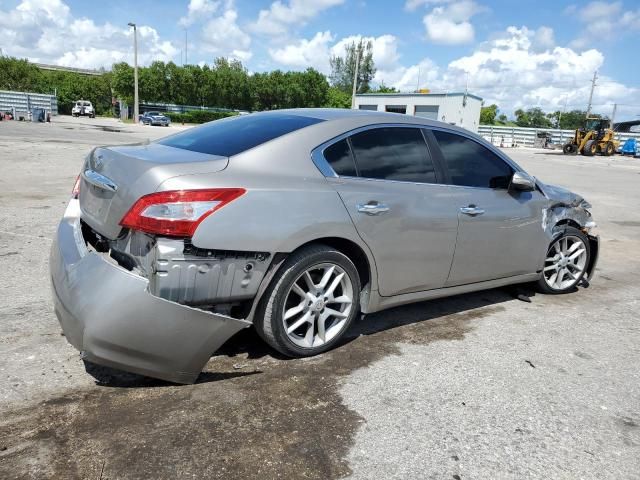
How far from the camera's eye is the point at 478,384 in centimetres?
313

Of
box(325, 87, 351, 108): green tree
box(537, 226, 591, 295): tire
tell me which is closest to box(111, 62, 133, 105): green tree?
box(325, 87, 351, 108): green tree

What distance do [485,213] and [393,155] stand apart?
0.94 meters

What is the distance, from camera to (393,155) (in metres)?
3.60

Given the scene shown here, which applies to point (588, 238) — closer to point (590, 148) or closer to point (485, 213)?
point (485, 213)

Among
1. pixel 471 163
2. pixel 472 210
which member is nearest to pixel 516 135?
pixel 471 163

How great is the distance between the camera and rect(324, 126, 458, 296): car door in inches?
130

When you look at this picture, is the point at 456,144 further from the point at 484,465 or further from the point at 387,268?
the point at 484,465

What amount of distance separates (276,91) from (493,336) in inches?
2753

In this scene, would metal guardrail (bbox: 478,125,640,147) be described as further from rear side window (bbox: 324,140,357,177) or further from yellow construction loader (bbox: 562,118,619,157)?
rear side window (bbox: 324,140,357,177)

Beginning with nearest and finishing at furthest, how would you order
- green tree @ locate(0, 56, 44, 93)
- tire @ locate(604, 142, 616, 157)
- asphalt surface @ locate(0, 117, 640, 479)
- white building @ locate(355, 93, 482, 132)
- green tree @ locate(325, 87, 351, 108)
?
asphalt surface @ locate(0, 117, 640, 479)
tire @ locate(604, 142, 616, 157)
white building @ locate(355, 93, 482, 132)
green tree @ locate(0, 56, 44, 93)
green tree @ locate(325, 87, 351, 108)

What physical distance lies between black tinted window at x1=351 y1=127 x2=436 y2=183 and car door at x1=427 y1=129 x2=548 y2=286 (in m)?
0.17

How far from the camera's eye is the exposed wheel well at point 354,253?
3.23 metres

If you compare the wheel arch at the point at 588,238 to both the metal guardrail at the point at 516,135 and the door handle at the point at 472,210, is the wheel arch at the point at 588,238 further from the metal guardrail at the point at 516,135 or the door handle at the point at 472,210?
the metal guardrail at the point at 516,135

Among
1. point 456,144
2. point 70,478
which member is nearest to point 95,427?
point 70,478
